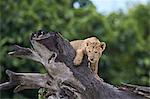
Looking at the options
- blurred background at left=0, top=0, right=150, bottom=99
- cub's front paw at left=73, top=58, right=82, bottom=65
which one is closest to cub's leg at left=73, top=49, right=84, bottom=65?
cub's front paw at left=73, top=58, right=82, bottom=65

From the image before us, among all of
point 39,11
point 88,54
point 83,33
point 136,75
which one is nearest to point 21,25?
point 39,11

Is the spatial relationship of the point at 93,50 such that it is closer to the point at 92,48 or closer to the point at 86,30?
the point at 92,48

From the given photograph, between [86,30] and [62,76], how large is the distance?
3.21 meters

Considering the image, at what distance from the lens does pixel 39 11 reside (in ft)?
15.3

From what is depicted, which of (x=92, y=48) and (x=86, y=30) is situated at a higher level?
(x=86, y=30)

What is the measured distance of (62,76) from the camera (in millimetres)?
1673

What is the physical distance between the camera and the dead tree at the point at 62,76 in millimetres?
1654

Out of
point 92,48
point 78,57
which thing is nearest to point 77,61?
point 78,57

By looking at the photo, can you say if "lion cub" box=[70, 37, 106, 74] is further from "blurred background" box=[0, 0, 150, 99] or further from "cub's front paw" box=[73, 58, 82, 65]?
"blurred background" box=[0, 0, 150, 99]

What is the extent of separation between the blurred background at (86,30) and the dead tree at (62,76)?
260cm

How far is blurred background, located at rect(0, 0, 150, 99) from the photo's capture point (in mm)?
4480

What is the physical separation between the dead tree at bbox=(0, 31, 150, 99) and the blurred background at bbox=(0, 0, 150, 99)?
8.52ft

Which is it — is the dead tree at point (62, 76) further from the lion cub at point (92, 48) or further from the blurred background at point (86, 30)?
the blurred background at point (86, 30)

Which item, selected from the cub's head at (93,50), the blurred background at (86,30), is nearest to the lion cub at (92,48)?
the cub's head at (93,50)
